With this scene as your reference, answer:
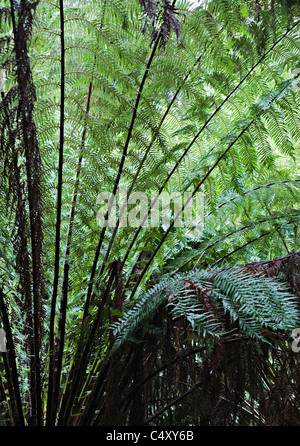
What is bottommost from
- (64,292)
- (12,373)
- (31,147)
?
(12,373)

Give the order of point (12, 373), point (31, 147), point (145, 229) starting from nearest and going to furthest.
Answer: point (31, 147)
point (12, 373)
point (145, 229)

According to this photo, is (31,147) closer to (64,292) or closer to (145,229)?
(64,292)

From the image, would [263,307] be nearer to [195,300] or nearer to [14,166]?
[195,300]

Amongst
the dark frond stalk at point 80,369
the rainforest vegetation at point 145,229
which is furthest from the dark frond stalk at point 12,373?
the dark frond stalk at point 80,369

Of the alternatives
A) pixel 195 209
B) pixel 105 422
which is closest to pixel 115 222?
pixel 195 209

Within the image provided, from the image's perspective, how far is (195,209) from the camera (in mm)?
1440

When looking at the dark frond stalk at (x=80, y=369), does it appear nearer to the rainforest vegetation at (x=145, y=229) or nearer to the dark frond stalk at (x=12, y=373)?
the rainforest vegetation at (x=145, y=229)

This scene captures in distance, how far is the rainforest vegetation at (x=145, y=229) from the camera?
33.7 inches

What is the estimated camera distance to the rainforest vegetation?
0.86 m

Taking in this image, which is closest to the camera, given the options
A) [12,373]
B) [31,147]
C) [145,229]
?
[31,147]

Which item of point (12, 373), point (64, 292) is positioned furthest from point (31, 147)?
point (12, 373)

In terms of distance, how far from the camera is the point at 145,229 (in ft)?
4.62

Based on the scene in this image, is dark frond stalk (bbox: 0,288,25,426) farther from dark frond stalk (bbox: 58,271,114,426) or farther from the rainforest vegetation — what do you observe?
dark frond stalk (bbox: 58,271,114,426)

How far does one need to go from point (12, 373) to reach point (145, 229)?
0.64m
